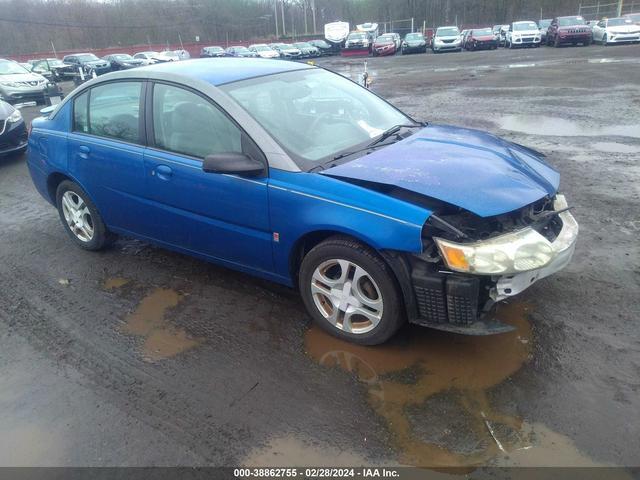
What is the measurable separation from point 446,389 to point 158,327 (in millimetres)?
1991

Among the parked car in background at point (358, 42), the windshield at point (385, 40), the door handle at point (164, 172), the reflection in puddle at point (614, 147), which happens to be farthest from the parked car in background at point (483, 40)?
the door handle at point (164, 172)

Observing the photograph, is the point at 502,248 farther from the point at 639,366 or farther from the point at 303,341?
the point at 303,341

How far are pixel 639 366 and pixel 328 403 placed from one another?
1.78 m

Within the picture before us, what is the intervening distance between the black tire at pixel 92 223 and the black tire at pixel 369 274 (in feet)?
7.56

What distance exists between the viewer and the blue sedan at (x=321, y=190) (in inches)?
109

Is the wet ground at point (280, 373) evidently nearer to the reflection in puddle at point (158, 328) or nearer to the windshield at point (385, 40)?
the reflection in puddle at point (158, 328)

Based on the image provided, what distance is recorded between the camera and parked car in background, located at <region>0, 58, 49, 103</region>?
1561 centimetres

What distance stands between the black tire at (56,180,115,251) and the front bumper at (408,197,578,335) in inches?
121

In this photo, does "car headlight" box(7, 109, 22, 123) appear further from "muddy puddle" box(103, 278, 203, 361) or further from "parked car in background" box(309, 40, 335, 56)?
"parked car in background" box(309, 40, 335, 56)

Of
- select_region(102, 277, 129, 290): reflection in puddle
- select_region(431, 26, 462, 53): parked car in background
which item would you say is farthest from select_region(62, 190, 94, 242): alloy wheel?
select_region(431, 26, 462, 53): parked car in background

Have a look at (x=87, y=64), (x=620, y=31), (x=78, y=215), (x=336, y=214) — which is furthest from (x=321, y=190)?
(x=87, y=64)

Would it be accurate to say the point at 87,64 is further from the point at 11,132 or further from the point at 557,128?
the point at 557,128

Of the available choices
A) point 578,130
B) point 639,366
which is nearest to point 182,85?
point 639,366

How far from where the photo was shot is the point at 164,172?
3654 millimetres
